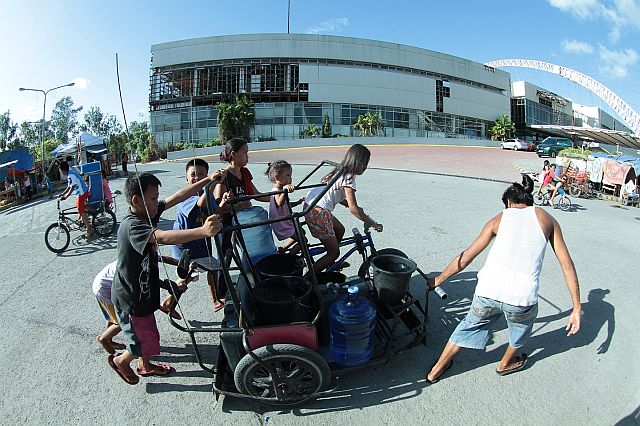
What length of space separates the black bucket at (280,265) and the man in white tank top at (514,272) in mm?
1211

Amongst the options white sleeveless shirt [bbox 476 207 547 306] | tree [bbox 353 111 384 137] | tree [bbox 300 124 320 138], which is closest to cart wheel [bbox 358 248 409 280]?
white sleeveless shirt [bbox 476 207 547 306]

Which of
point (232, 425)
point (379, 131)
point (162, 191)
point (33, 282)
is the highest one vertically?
point (379, 131)

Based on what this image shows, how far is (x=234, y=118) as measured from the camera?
3719cm

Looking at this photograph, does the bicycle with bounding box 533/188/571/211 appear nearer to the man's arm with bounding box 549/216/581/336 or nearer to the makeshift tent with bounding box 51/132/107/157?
the man's arm with bounding box 549/216/581/336

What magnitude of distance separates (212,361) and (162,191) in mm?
8655

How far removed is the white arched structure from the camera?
5466 cm

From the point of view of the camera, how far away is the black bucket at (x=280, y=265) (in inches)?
125

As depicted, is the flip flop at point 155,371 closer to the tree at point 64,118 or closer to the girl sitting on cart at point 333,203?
the girl sitting on cart at point 333,203

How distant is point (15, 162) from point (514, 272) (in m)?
19.0

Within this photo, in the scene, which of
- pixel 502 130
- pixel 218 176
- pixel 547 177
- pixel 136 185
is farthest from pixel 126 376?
pixel 502 130

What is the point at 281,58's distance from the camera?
143 ft

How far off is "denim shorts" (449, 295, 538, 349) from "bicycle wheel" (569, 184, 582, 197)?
11.3 meters

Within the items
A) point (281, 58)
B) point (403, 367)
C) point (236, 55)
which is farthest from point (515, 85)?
point (403, 367)

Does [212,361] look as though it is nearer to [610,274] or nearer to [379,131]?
[610,274]
